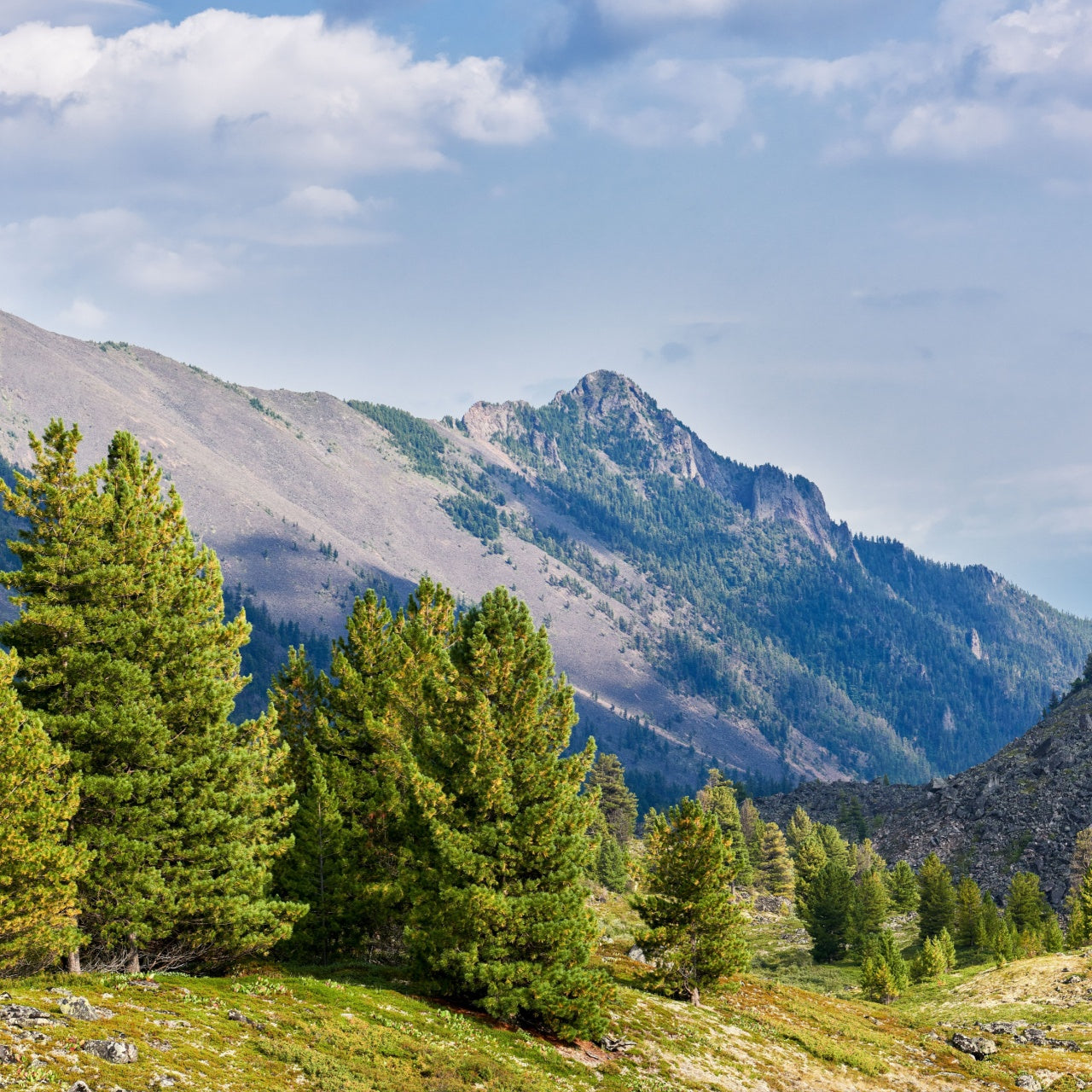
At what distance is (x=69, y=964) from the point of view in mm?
26656

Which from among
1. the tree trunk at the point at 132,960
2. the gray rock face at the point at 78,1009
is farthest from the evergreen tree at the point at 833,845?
the gray rock face at the point at 78,1009

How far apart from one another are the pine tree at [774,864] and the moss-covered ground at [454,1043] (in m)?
85.3

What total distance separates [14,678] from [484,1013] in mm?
20610

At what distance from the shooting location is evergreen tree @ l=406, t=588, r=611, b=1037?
100ft

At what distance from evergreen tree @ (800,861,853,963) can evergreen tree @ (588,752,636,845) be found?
41195 millimetres

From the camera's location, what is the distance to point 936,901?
342 ft

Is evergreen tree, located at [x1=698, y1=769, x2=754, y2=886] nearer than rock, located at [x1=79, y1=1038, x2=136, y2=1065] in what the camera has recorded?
No

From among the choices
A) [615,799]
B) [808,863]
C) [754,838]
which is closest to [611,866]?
[615,799]

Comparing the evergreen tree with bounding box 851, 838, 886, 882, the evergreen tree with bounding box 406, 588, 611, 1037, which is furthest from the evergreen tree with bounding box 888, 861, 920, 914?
the evergreen tree with bounding box 406, 588, 611, 1037

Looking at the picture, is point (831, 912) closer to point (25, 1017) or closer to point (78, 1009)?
point (78, 1009)

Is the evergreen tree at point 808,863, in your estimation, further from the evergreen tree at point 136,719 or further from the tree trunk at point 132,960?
the tree trunk at point 132,960

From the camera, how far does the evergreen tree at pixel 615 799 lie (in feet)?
463

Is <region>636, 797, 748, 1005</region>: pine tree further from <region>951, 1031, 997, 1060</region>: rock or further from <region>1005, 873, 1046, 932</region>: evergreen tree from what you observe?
<region>1005, 873, 1046, 932</region>: evergreen tree

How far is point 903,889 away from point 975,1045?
85.8m
